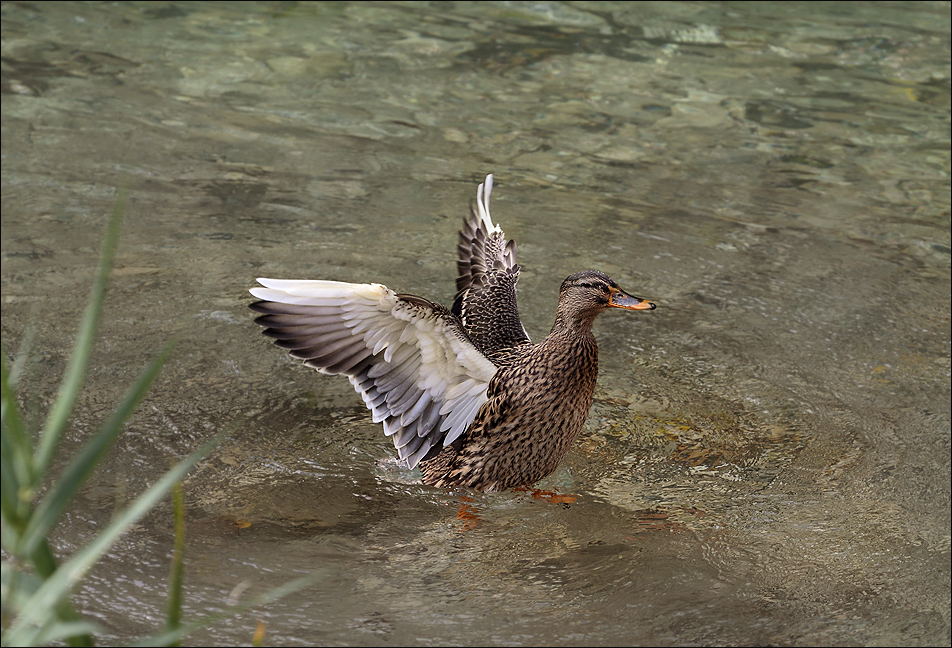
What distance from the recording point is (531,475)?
452 centimetres

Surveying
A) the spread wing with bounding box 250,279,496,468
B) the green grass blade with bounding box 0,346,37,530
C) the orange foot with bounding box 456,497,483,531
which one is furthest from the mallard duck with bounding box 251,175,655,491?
the green grass blade with bounding box 0,346,37,530

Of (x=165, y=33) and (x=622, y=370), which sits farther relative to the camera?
(x=165, y=33)

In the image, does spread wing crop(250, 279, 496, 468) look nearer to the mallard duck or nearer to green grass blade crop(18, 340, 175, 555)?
the mallard duck

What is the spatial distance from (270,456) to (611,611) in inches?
68.7

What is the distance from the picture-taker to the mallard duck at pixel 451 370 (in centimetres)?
407

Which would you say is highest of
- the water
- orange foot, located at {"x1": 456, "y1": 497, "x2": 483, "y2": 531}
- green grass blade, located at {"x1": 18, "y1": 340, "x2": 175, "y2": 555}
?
green grass blade, located at {"x1": 18, "y1": 340, "x2": 175, "y2": 555}

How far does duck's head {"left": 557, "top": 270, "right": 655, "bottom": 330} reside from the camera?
4277 millimetres

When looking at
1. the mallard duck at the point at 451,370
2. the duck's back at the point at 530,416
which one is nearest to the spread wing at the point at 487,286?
the mallard duck at the point at 451,370

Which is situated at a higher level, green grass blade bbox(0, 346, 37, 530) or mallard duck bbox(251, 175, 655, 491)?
green grass blade bbox(0, 346, 37, 530)

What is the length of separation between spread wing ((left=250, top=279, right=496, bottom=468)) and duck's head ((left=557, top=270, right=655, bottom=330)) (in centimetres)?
42

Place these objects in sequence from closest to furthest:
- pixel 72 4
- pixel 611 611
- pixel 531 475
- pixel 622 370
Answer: pixel 611 611, pixel 531 475, pixel 622 370, pixel 72 4

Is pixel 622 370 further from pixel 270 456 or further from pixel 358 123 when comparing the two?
pixel 358 123

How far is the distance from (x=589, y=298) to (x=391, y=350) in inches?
33.8

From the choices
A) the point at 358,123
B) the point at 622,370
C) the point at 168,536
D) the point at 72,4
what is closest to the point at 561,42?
the point at 358,123
